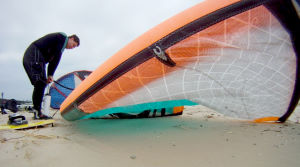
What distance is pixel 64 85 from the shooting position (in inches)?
136

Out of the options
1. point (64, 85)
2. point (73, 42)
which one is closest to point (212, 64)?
point (73, 42)

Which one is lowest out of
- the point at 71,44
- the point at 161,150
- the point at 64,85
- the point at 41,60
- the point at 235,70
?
the point at 161,150

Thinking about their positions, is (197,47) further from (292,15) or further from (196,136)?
(196,136)

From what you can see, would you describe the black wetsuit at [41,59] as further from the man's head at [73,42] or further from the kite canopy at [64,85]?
the kite canopy at [64,85]

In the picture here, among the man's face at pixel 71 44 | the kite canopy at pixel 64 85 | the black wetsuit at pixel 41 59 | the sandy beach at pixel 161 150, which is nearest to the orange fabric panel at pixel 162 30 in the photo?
the sandy beach at pixel 161 150

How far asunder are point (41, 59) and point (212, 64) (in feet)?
6.98

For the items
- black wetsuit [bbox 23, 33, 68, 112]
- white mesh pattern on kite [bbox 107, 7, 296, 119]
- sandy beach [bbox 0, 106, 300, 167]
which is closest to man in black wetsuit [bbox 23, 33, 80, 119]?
black wetsuit [bbox 23, 33, 68, 112]

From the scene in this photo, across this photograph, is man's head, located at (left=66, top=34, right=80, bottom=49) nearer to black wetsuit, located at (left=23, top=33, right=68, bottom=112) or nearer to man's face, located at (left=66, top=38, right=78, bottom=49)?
man's face, located at (left=66, top=38, right=78, bottom=49)

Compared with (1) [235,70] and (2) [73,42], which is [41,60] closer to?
(2) [73,42]

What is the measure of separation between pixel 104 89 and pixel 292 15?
42.0 inches

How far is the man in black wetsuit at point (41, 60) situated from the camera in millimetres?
1897

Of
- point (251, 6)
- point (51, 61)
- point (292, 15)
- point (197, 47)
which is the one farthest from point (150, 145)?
point (51, 61)

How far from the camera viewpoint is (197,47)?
0.81 meters

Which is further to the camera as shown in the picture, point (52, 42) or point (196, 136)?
point (52, 42)
